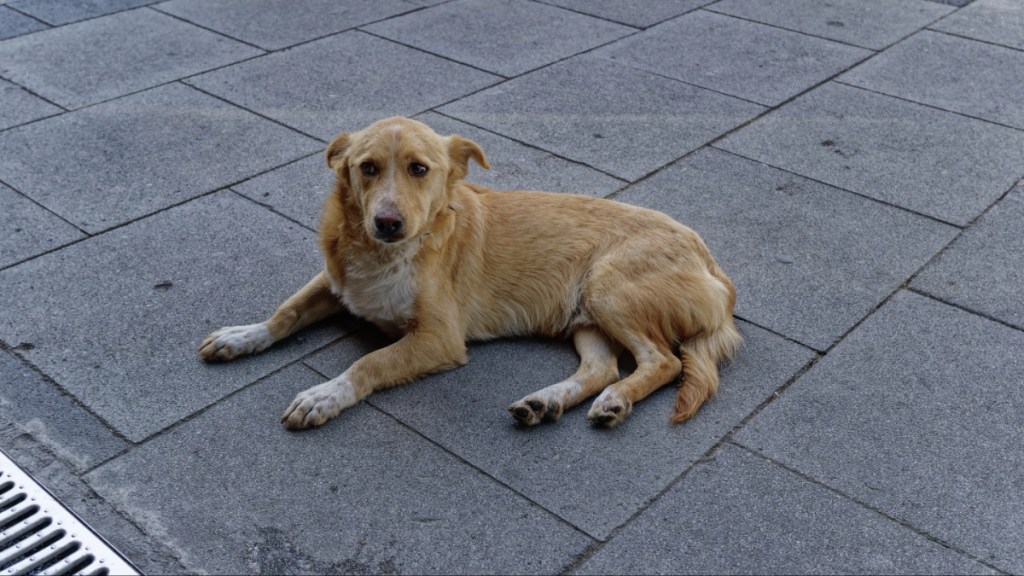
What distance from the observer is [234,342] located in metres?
4.21

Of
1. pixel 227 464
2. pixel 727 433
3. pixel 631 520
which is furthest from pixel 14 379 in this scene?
pixel 727 433

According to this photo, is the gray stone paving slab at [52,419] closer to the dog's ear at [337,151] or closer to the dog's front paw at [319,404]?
the dog's front paw at [319,404]

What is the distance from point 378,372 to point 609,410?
37.4 inches

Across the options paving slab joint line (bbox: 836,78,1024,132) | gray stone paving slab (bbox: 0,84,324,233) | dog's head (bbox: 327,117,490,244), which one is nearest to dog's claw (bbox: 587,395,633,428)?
dog's head (bbox: 327,117,490,244)

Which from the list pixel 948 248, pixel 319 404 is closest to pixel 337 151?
pixel 319 404

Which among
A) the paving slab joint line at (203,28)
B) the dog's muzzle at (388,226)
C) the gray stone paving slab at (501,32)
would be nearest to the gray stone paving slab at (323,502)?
the dog's muzzle at (388,226)

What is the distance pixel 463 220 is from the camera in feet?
14.5

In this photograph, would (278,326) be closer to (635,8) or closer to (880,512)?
(880,512)

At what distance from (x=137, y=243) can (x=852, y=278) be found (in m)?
3.63

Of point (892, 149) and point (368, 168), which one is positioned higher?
point (368, 168)

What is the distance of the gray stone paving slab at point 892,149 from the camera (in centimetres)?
588

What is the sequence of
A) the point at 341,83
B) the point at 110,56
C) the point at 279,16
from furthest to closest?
1. the point at 279,16
2. the point at 110,56
3. the point at 341,83

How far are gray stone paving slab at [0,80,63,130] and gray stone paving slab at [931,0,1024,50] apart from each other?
705 centimetres

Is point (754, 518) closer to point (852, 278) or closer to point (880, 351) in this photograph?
point (880, 351)
